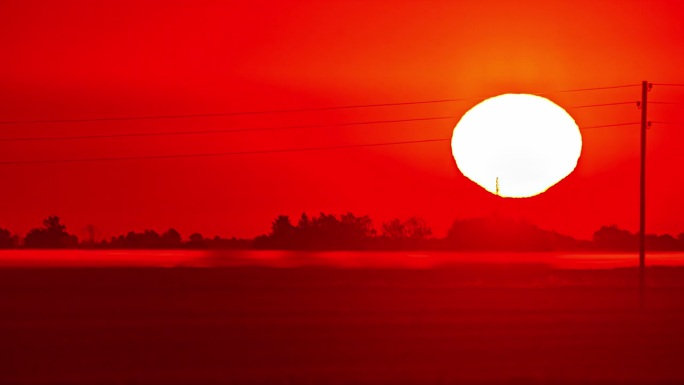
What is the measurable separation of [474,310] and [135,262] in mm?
27960

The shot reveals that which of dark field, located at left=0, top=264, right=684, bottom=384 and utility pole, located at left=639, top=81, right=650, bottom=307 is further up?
utility pole, located at left=639, top=81, right=650, bottom=307

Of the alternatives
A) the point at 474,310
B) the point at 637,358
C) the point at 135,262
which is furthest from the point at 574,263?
the point at 637,358

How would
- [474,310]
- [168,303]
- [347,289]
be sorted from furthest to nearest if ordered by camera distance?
[347,289] < [168,303] < [474,310]

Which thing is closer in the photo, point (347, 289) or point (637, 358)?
point (637, 358)

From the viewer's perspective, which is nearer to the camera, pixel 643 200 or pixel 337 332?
pixel 337 332

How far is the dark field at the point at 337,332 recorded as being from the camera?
84.4ft

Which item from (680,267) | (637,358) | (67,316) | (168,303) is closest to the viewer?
(637,358)

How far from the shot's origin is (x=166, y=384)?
2394cm

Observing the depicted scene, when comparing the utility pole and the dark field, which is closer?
the dark field

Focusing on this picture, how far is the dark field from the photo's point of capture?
84.4 ft

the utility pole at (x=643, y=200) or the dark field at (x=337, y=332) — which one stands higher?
the utility pole at (x=643, y=200)

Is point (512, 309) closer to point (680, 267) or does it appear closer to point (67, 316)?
point (67, 316)

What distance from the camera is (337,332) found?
34625 millimetres

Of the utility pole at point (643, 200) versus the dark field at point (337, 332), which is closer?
the dark field at point (337, 332)
